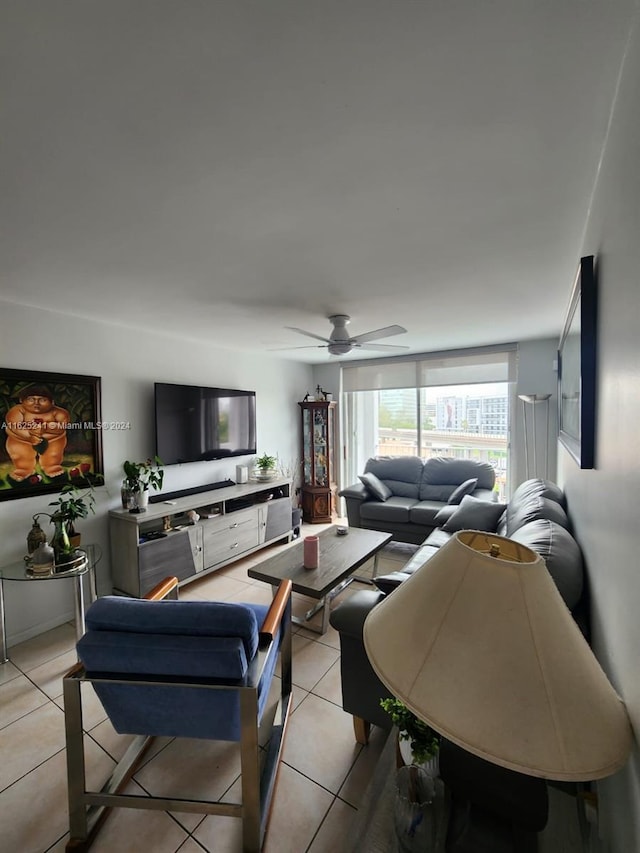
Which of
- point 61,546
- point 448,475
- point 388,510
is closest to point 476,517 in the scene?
point 388,510

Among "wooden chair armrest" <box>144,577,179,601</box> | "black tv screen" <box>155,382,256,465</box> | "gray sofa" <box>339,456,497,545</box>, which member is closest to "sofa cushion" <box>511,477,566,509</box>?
"gray sofa" <box>339,456,497,545</box>

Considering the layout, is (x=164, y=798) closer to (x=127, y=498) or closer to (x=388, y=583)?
(x=388, y=583)

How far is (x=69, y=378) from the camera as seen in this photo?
110 inches

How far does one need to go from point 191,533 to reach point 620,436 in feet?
10.3

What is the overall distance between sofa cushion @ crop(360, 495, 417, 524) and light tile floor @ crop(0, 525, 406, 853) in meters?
1.98

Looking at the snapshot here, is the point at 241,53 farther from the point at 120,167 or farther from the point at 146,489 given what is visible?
the point at 146,489

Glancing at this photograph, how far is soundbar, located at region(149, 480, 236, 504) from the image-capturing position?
3.43 m

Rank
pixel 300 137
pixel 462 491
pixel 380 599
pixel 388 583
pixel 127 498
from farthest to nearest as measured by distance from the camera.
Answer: pixel 462 491 < pixel 127 498 < pixel 388 583 < pixel 380 599 < pixel 300 137

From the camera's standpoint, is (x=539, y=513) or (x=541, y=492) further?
(x=541, y=492)

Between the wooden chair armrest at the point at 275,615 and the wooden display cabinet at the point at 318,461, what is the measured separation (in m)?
3.19

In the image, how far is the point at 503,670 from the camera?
0.60 metres

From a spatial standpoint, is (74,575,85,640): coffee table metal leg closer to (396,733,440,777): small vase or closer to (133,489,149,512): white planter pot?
(133,489,149,512): white planter pot

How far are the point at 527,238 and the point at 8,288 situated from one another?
9.59 feet

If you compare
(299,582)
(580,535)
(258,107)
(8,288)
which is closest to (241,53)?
(258,107)
